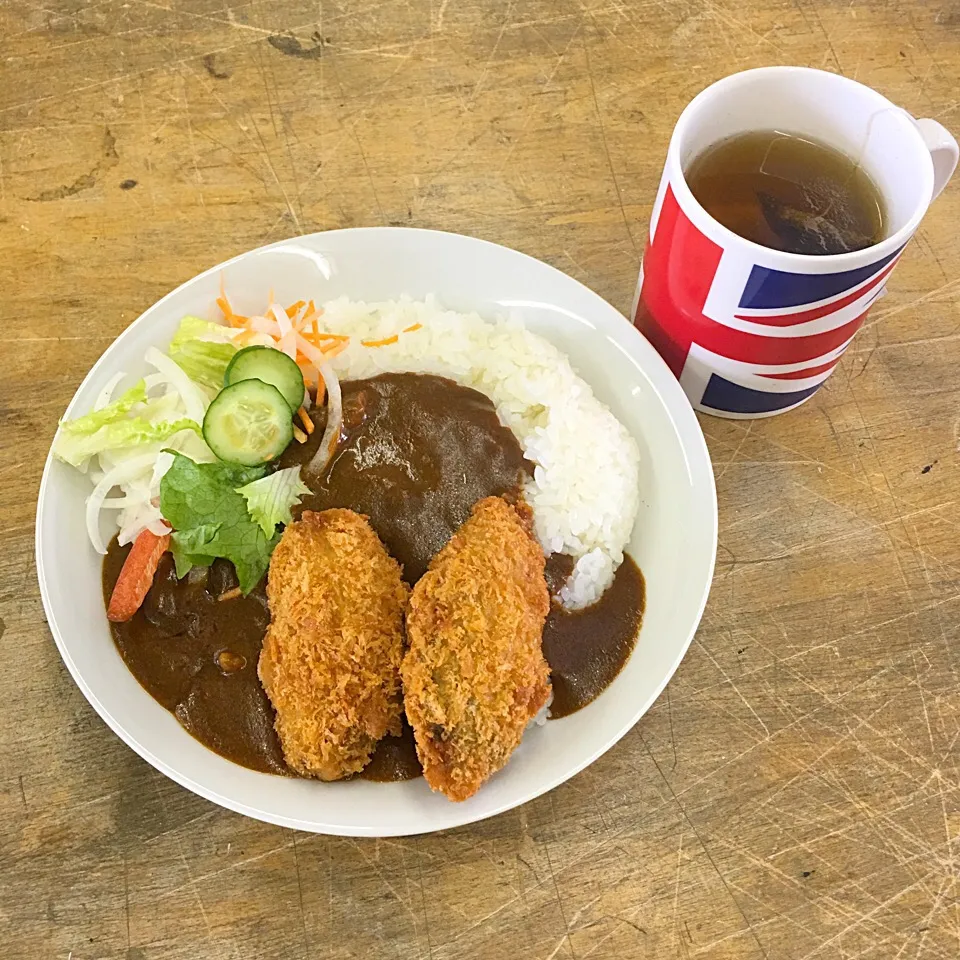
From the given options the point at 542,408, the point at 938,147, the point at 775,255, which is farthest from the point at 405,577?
the point at 938,147

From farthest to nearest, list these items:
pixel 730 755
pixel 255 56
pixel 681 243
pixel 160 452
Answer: pixel 255 56 < pixel 160 452 < pixel 730 755 < pixel 681 243

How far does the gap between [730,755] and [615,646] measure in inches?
13.8

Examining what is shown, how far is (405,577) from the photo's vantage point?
1935mm

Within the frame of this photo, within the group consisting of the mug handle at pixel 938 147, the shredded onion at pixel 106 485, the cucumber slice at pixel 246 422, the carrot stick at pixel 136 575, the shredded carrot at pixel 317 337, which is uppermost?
the mug handle at pixel 938 147

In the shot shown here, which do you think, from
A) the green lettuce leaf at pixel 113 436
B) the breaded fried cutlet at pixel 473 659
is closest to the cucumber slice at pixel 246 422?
the green lettuce leaf at pixel 113 436

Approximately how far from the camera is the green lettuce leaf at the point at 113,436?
1936mm

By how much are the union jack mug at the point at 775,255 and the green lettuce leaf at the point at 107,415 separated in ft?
3.93

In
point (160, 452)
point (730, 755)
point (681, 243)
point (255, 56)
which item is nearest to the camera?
point (681, 243)

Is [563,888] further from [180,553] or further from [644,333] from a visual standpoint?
[644,333]

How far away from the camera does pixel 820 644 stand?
2.04 meters

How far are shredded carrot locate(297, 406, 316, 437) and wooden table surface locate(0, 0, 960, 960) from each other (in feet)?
2.18

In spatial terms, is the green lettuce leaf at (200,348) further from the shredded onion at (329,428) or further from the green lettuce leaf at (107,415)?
the shredded onion at (329,428)

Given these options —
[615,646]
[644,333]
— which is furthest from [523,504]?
[644,333]

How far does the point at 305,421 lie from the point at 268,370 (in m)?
0.15
